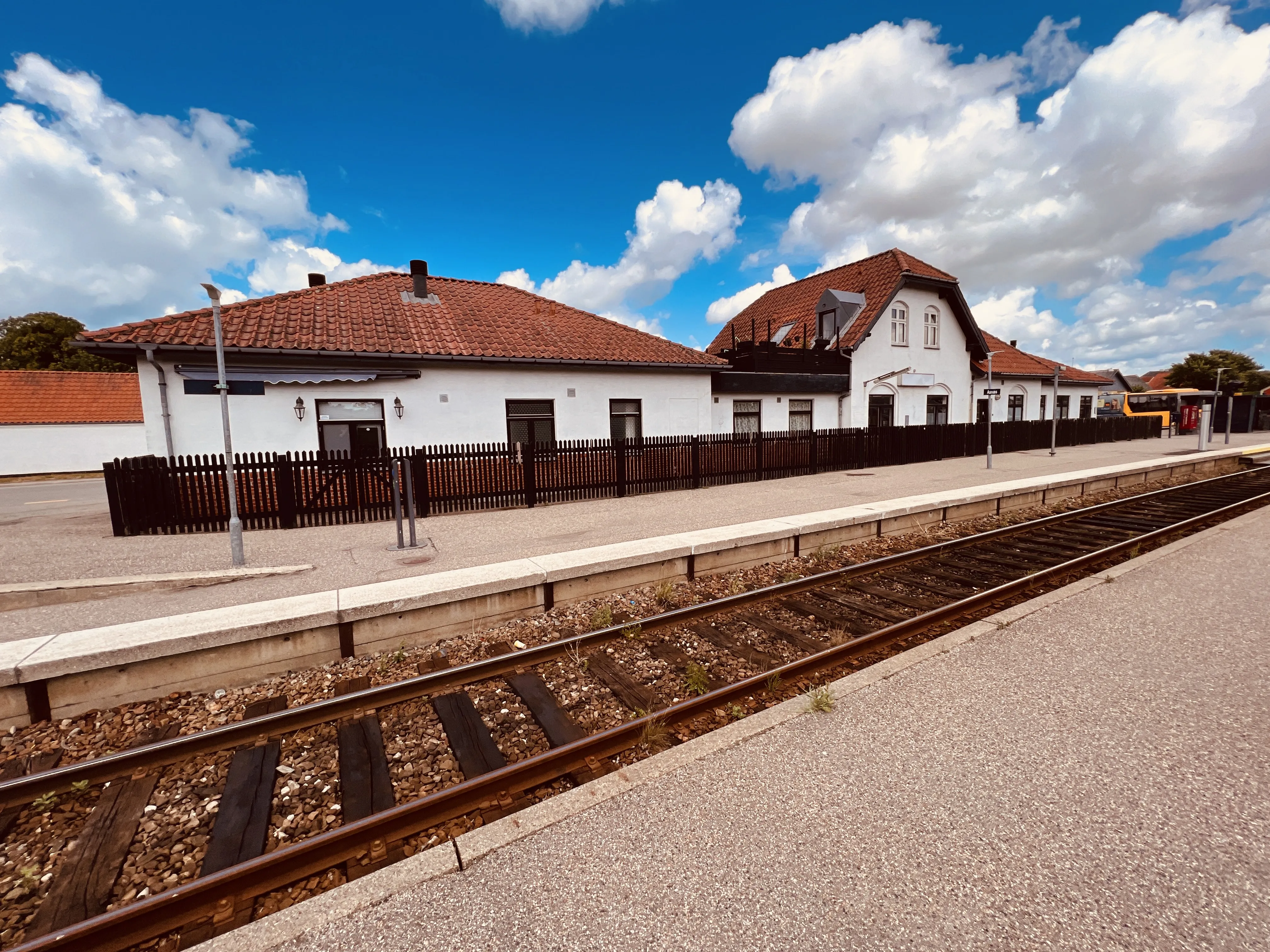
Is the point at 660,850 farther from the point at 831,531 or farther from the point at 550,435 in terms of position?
the point at 550,435

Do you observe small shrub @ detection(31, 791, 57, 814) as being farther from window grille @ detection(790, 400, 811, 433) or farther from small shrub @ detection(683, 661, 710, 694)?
window grille @ detection(790, 400, 811, 433)

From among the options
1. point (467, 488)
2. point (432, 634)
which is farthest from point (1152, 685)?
point (467, 488)

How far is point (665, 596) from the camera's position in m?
6.15

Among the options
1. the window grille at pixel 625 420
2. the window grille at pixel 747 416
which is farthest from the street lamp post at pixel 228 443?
the window grille at pixel 747 416

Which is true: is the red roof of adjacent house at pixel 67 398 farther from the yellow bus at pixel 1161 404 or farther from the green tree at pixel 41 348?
the yellow bus at pixel 1161 404

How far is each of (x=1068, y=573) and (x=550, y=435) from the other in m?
11.5

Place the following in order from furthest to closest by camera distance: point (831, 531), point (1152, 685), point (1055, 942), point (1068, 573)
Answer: point (831, 531) → point (1068, 573) → point (1152, 685) → point (1055, 942)

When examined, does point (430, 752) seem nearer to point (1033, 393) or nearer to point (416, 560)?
point (416, 560)

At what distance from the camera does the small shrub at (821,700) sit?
3.77m

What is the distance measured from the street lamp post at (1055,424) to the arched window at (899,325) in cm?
547

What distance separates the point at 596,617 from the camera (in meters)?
5.54

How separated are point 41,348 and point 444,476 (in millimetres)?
51258

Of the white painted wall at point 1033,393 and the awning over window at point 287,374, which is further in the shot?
the white painted wall at point 1033,393

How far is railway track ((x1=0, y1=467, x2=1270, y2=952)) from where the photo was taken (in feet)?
8.21
